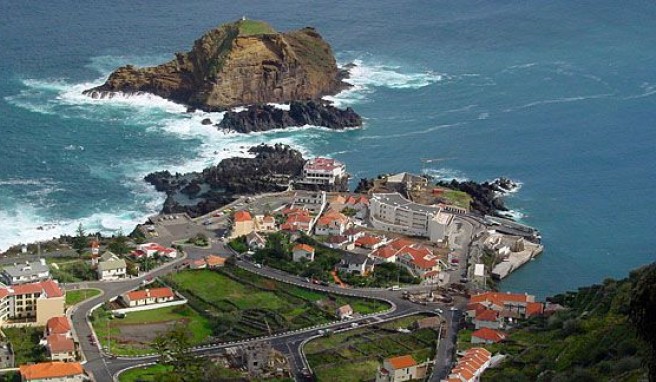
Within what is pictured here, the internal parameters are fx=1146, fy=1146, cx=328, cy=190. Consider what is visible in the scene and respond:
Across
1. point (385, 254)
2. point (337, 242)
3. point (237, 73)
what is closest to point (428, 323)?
point (385, 254)

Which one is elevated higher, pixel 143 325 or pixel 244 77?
pixel 244 77

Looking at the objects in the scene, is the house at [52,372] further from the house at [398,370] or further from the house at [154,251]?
the house at [154,251]

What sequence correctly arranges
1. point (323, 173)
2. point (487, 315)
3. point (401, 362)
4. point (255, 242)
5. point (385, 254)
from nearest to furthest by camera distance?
point (401, 362), point (487, 315), point (385, 254), point (255, 242), point (323, 173)

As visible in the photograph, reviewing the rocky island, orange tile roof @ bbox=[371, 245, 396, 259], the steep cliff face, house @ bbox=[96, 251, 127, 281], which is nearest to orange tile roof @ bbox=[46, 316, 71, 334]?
house @ bbox=[96, 251, 127, 281]

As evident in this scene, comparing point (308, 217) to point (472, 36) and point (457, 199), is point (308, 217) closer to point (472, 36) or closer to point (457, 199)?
point (457, 199)

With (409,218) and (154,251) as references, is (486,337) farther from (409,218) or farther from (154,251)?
(154,251)

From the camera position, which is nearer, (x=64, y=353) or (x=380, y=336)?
(x=64, y=353)

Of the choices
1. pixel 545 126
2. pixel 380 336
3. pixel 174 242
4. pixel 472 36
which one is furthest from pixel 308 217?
pixel 472 36

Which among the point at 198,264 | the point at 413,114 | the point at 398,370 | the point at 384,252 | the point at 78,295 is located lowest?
the point at 78,295
